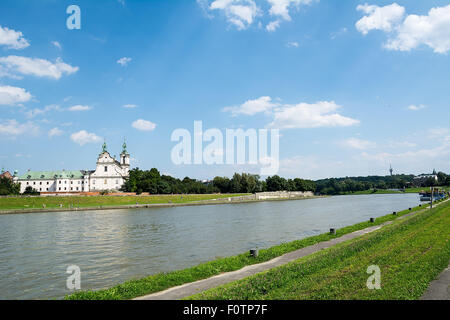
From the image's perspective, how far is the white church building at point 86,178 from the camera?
460 feet

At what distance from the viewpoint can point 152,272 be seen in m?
16.6

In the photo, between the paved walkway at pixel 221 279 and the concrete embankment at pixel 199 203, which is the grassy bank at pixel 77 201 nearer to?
the concrete embankment at pixel 199 203

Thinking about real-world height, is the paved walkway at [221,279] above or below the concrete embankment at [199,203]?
above

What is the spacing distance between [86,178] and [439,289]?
160 meters

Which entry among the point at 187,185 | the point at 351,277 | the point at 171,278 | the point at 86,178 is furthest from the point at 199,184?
the point at 351,277

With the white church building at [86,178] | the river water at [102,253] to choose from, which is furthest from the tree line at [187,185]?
the river water at [102,253]

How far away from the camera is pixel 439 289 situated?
340 inches

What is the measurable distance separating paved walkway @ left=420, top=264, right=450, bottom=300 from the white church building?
136284 mm

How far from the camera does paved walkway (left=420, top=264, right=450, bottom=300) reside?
8.08 m

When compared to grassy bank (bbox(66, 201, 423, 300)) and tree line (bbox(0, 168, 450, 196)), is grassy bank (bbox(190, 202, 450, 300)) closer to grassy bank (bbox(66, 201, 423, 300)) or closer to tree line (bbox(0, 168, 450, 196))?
grassy bank (bbox(66, 201, 423, 300))

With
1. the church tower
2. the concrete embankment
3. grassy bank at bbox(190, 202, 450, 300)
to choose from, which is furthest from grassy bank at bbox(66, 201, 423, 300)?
the church tower

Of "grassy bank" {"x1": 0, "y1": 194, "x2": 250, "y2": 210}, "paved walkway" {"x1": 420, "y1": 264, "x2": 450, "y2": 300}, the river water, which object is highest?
"paved walkway" {"x1": 420, "y1": 264, "x2": 450, "y2": 300}

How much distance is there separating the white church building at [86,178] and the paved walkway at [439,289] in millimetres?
136284
